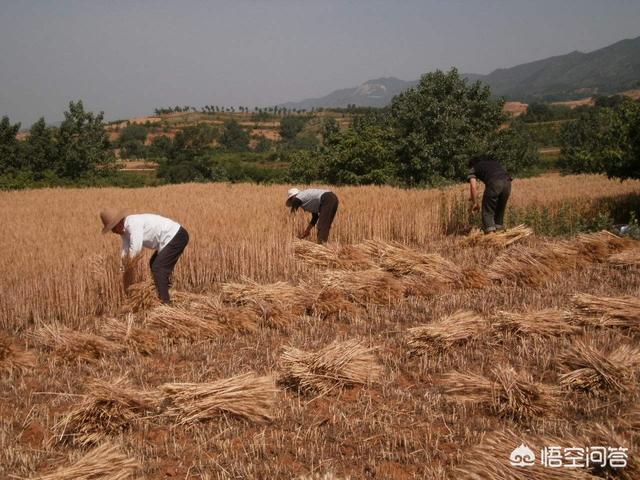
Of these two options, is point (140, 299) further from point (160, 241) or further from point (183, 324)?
point (183, 324)

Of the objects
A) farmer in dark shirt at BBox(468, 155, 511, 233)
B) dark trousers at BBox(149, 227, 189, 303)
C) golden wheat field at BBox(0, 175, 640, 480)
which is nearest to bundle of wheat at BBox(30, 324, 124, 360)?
golden wheat field at BBox(0, 175, 640, 480)

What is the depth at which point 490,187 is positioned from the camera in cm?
861

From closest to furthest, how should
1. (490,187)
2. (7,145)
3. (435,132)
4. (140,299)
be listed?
(140,299) → (490,187) → (435,132) → (7,145)

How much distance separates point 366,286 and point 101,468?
374 cm

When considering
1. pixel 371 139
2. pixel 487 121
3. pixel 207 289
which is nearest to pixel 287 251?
pixel 207 289

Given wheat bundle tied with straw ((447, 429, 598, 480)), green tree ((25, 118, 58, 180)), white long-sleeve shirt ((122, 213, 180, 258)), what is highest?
green tree ((25, 118, 58, 180))

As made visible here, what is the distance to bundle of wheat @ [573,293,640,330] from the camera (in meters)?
4.65

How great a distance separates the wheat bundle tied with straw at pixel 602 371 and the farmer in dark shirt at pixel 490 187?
5.06 metres

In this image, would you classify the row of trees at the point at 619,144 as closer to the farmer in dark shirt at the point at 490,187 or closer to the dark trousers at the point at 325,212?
the farmer in dark shirt at the point at 490,187

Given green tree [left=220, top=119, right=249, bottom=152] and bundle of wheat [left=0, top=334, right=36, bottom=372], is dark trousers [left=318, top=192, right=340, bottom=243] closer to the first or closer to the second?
bundle of wheat [left=0, top=334, right=36, bottom=372]

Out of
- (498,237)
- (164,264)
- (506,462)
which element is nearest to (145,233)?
(164,264)

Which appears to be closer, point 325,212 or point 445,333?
point 445,333

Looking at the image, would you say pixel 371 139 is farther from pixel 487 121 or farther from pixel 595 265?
pixel 595 265

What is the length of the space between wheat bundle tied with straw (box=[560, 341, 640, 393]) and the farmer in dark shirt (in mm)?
5062
